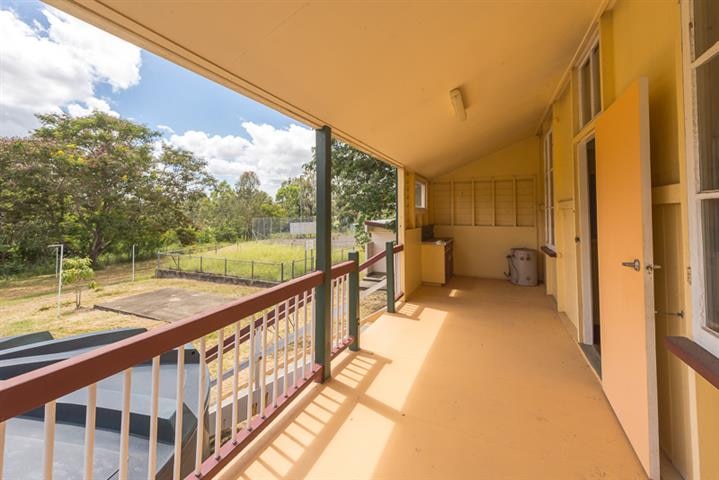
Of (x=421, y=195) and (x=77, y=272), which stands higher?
(x=421, y=195)

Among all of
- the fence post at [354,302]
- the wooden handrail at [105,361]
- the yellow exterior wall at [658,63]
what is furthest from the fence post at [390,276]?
the yellow exterior wall at [658,63]

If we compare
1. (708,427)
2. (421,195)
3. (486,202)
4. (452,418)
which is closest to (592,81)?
(708,427)

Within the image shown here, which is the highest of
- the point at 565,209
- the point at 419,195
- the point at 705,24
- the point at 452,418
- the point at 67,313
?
the point at 419,195

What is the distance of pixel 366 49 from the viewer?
1.72 metres

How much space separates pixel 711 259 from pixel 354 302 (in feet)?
7.81

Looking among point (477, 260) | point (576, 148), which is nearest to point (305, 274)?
point (576, 148)

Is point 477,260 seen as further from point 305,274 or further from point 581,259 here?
point 305,274

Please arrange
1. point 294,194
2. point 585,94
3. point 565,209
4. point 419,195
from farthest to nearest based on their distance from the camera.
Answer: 1. point 419,195
2. point 294,194
3. point 565,209
4. point 585,94

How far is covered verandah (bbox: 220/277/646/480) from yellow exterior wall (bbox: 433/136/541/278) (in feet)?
10.1

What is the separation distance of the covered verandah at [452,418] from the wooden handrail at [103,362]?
85cm

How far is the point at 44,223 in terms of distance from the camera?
1230 millimetres

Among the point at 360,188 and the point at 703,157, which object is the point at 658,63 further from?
the point at 360,188

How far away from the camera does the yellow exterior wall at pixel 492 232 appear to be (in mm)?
5910

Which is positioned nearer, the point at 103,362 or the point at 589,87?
the point at 103,362
